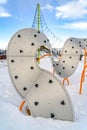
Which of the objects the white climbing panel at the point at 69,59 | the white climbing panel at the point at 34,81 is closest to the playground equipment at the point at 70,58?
the white climbing panel at the point at 69,59

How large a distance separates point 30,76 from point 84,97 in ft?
5.63

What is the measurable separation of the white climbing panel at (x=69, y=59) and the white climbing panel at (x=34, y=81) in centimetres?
186

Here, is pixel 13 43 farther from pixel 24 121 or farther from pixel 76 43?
pixel 76 43

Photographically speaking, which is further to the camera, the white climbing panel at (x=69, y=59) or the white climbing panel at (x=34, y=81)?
the white climbing panel at (x=69, y=59)

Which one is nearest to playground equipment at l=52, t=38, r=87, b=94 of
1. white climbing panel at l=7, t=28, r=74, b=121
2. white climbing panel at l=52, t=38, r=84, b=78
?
white climbing panel at l=52, t=38, r=84, b=78

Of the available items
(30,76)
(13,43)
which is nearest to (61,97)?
(30,76)

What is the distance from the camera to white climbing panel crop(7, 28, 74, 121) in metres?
2.23

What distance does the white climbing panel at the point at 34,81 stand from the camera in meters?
2.23

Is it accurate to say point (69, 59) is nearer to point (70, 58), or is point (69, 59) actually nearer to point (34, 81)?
point (70, 58)

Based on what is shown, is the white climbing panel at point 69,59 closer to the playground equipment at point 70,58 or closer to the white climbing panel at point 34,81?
the playground equipment at point 70,58

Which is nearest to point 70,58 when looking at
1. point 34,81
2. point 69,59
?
point 69,59

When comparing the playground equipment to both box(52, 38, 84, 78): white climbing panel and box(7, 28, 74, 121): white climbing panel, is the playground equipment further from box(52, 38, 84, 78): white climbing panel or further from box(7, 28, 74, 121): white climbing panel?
box(7, 28, 74, 121): white climbing panel

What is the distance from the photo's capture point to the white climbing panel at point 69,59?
455cm

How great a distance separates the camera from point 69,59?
15.1ft
